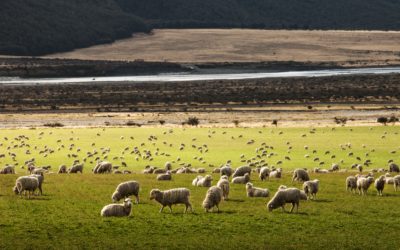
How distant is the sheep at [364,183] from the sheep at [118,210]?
23.0 feet

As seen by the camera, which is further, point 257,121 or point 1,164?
point 257,121

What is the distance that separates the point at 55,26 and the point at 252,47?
114 ft

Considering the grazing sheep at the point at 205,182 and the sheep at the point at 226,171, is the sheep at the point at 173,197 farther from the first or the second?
the sheep at the point at 226,171

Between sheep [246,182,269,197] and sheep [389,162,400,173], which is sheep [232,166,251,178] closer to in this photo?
sheep [246,182,269,197]

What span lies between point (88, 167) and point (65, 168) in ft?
5.71

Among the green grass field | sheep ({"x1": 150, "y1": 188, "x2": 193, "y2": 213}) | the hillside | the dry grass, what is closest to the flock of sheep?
sheep ({"x1": 150, "y1": 188, "x2": 193, "y2": 213})

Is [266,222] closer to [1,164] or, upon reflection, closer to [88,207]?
[88,207]

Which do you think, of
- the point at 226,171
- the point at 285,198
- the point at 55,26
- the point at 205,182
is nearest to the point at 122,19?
the point at 55,26

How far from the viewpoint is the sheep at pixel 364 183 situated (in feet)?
80.1

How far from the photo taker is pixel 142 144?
4009 centimetres

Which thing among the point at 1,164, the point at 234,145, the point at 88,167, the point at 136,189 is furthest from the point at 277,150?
the point at 136,189

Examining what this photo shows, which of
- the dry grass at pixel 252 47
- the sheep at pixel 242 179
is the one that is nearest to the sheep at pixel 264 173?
the sheep at pixel 242 179

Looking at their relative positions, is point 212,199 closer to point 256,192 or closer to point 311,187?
point 256,192

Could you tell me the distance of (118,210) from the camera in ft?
70.0
